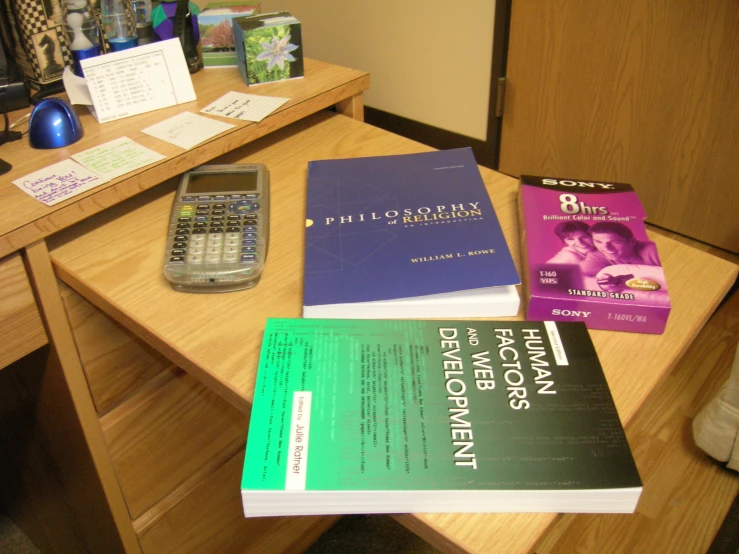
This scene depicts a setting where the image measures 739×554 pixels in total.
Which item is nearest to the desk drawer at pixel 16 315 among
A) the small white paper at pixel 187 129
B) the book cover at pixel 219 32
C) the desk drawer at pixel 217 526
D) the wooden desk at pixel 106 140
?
the wooden desk at pixel 106 140

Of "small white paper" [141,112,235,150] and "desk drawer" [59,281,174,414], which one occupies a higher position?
"small white paper" [141,112,235,150]

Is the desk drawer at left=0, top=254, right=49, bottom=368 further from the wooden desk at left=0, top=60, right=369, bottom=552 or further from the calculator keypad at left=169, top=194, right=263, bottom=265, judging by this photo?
the calculator keypad at left=169, top=194, right=263, bottom=265

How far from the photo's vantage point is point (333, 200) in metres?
0.77

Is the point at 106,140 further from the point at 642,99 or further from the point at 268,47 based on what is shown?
the point at 642,99

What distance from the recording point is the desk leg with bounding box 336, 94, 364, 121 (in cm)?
104

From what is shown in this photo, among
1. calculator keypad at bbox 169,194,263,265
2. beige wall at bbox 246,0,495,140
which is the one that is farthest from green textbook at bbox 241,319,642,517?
beige wall at bbox 246,0,495,140

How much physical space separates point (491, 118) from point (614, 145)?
43cm

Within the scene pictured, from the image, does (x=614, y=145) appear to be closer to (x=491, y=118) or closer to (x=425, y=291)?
(x=491, y=118)

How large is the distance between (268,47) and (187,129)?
8.0 inches

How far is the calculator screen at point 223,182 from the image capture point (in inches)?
31.2

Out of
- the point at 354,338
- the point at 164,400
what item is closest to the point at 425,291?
the point at 354,338

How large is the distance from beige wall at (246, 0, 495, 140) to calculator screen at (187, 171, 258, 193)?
149 centimetres

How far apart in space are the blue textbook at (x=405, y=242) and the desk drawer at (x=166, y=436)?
1.20 feet

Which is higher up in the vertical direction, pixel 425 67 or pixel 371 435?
pixel 371 435
